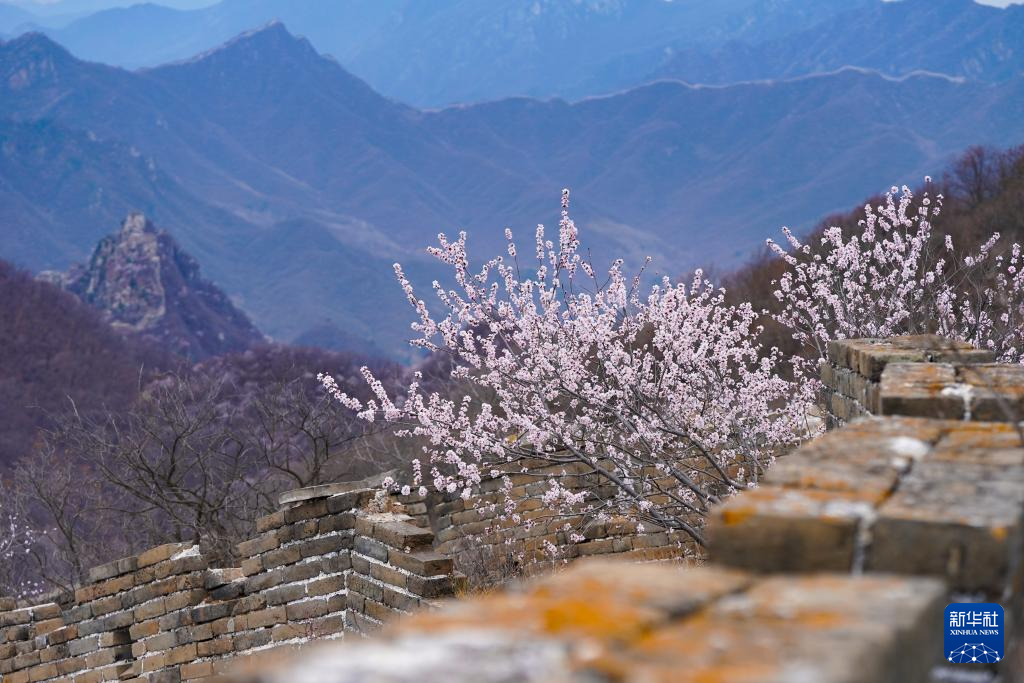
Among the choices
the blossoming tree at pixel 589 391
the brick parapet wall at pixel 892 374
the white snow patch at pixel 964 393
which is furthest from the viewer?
the blossoming tree at pixel 589 391

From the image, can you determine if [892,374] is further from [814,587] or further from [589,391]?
[589,391]

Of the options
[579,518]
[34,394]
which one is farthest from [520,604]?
[34,394]

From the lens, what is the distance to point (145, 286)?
549 ft

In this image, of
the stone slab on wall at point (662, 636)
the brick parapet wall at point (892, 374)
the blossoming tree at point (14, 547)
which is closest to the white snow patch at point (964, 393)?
the brick parapet wall at point (892, 374)

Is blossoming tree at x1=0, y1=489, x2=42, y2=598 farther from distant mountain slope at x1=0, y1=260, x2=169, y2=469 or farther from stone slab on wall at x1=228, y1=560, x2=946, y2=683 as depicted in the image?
distant mountain slope at x1=0, y1=260, x2=169, y2=469

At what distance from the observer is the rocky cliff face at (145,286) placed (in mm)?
165375

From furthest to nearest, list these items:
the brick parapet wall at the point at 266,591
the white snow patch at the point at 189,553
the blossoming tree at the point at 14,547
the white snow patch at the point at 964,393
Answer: the blossoming tree at the point at 14,547 → the white snow patch at the point at 189,553 → the brick parapet wall at the point at 266,591 → the white snow patch at the point at 964,393

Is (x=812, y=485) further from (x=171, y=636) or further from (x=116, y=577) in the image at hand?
(x=116, y=577)

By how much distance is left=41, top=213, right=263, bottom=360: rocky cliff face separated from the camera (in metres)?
165

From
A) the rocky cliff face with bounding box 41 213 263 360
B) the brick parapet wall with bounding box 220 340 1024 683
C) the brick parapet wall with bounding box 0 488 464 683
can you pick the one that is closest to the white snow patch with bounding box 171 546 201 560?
the brick parapet wall with bounding box 0 488 464 683

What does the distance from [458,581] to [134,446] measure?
1787cm

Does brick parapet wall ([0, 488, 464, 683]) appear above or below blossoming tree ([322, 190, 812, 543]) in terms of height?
below

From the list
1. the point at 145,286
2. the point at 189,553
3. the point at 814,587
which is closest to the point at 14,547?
the point at 189,553

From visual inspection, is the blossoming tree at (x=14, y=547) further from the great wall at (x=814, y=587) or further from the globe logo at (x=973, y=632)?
the globe logo at (x=973, y=632)
